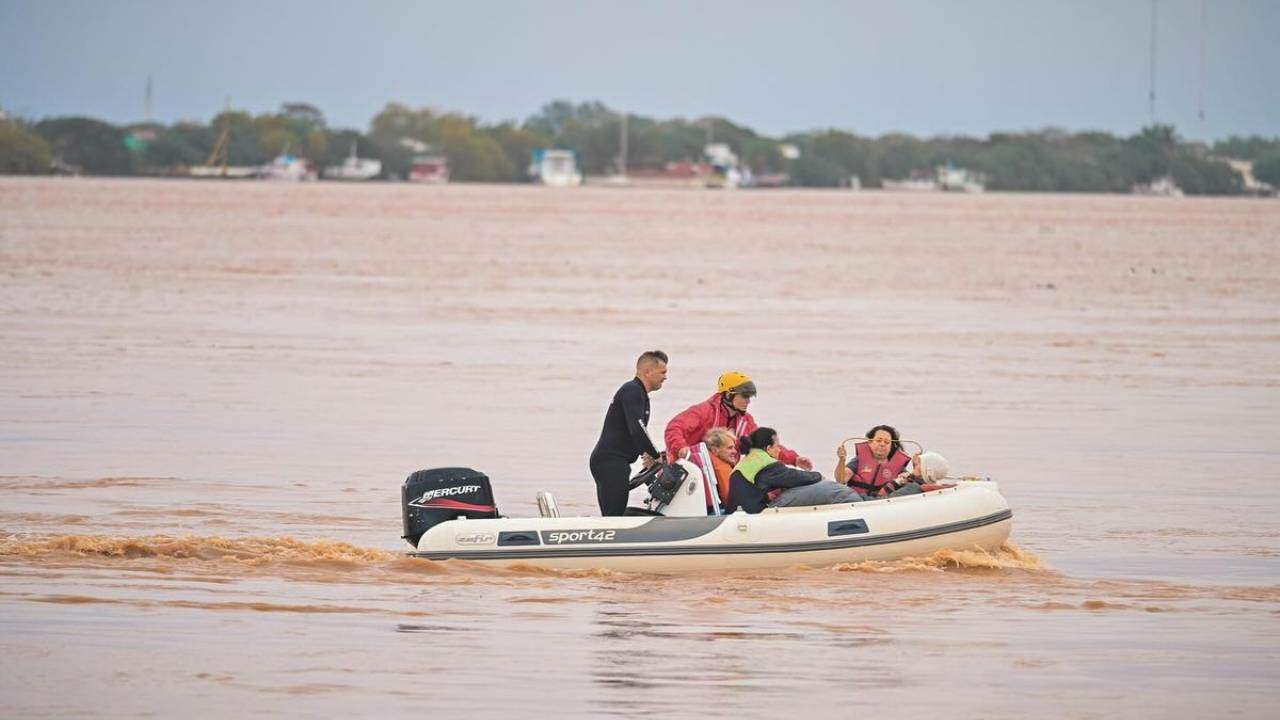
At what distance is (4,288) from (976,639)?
2468cm

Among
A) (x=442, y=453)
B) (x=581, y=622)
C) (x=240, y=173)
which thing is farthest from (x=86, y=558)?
(x=240, y=173)

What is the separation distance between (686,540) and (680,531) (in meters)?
0.07

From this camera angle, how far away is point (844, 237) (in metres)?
64.1

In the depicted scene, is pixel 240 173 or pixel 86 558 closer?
pixel 86 558

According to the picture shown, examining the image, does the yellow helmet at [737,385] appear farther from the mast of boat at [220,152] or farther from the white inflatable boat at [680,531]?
the mast of boat at [220,152]

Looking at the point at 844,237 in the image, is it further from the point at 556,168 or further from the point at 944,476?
the point at 556,168

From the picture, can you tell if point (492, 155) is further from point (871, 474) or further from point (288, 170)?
point (871, 474)

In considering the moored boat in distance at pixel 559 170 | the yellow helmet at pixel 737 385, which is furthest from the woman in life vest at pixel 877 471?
the moored boat in distance at pixel 559 170

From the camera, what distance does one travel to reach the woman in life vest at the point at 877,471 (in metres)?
12.4

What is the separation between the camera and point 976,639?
995 cm

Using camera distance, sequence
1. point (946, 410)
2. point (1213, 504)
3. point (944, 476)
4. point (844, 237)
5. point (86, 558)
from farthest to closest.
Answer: point (844, 237)
point (946, 410)
point (1213, 504)
point (944, 476)
point (86, 558)

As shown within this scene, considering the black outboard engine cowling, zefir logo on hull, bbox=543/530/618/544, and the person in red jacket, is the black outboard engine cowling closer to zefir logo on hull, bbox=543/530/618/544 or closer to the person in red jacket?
zefir logo on hull, bbox=543/530/618/544

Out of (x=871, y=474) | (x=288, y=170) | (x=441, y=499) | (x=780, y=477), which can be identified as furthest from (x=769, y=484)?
(x=288, y=170)

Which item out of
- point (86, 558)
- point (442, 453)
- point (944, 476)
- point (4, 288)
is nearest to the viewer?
point (86, 558)
